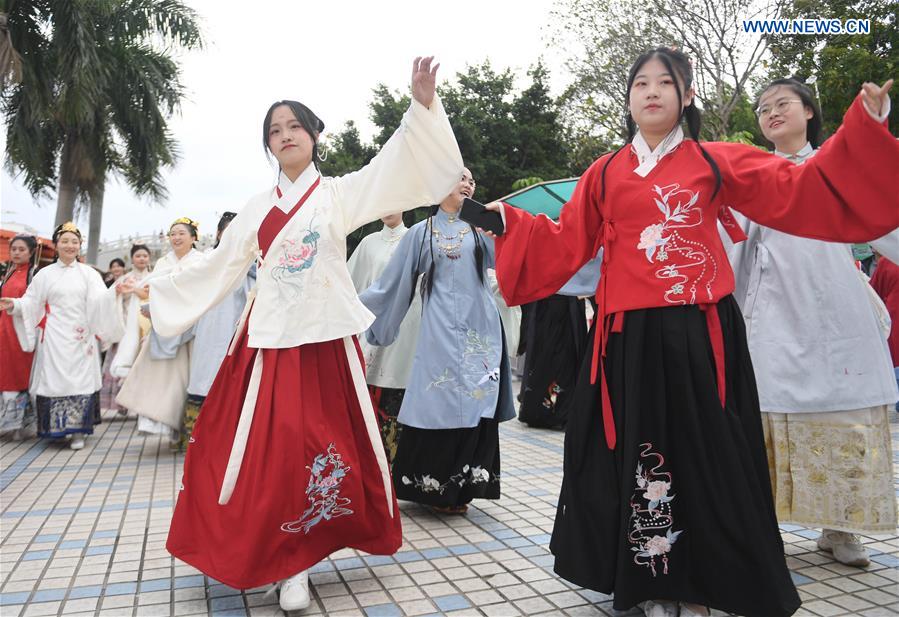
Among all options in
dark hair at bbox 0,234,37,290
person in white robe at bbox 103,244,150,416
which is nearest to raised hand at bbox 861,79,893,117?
person in white robe at bbox 103,244,150,416

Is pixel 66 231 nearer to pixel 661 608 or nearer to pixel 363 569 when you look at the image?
pixel 363 569

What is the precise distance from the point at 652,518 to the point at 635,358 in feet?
1.67

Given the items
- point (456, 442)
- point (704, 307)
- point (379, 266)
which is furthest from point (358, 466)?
point (379, 266)

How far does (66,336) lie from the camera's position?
6152 mm

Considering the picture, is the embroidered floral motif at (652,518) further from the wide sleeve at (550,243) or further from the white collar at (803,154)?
the white collar at (803,154)

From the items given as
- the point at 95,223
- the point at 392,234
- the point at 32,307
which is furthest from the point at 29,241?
the point at 95,223

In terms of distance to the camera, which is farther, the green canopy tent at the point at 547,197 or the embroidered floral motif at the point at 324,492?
the green canopy tent at the point at 547,197

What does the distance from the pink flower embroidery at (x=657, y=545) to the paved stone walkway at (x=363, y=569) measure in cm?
30

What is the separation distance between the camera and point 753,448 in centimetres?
242

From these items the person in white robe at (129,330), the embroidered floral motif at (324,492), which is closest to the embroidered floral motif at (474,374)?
the embroidered floral motif at (324,492)

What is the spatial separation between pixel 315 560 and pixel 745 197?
6.44 feet

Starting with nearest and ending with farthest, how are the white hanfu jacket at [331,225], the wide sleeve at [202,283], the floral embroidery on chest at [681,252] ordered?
the floral embroidery on chest at [681,252] < the white hanfu jacket at [331,225] < the wide sleeve at [202,283]

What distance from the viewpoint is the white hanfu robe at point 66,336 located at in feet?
19.9

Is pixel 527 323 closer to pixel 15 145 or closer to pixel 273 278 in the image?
pixel 273 278
